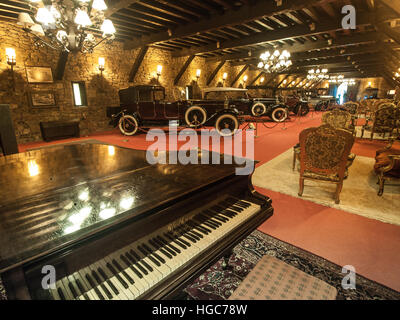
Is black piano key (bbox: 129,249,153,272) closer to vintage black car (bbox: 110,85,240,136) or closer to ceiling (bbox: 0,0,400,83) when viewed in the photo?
ceiling (bbox: 0,0,400,83)

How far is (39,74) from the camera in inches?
277

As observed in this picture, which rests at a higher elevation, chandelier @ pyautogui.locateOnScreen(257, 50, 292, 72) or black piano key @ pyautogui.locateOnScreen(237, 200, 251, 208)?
chandelier @ pyautogui.locateOnScreen(257, 50, 292, 72)

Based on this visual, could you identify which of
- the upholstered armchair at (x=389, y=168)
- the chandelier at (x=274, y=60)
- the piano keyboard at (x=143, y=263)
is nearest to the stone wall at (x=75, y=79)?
the chandelier at (x=274, y=60)

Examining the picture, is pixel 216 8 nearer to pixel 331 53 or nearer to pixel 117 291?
pixel 117 291

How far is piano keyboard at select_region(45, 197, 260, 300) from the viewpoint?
0.86m

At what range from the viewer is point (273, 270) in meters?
1.29

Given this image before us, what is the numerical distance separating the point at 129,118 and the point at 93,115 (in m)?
1.88

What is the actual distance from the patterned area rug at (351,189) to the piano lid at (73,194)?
7.13 feet

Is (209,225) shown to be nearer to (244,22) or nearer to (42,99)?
(244,22)

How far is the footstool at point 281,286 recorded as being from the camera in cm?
111

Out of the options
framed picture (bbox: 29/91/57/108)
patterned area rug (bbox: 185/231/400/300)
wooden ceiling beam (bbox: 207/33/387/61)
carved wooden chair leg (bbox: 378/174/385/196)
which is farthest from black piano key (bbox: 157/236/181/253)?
wooden ceiling beam (bbox: 207/33/387/61)

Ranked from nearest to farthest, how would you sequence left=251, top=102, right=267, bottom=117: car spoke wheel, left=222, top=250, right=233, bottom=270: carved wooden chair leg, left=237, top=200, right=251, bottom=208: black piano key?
left=237, top=200, right=251, bottom=208: black piano key < left=222, top=250, right=233, bottom=270: carved wooden chair leg < left=251, top=102, right=267, bottom=117: car spoke wheel

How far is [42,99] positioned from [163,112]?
4.12 m

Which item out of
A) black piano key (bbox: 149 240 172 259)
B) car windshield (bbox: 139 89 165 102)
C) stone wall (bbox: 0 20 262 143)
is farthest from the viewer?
car windshield (bbox: 139 89 165 102)
